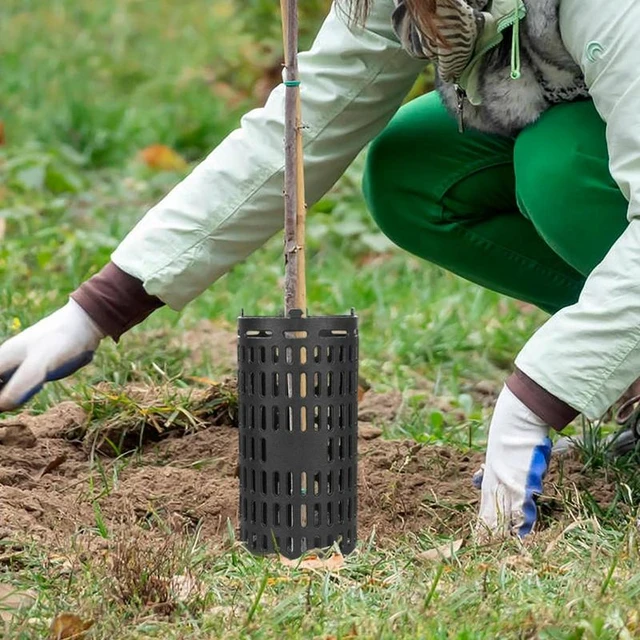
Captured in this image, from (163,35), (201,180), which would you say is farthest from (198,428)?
(163,35)

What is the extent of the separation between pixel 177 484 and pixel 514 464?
693mm

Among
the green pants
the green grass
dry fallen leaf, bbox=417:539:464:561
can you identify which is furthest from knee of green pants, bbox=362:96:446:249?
dry fallen leaf, bbox=417:539:464:561

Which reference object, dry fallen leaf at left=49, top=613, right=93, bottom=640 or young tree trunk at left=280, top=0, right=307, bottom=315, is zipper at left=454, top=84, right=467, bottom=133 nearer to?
young tree trunk at left=280, top=0, right=307, bottom=315

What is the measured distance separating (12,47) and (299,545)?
6.00m

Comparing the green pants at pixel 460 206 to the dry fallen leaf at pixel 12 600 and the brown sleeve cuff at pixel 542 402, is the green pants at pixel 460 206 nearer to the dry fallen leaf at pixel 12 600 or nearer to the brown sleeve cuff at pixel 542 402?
the brown sleeve cuff at pixel 542 402

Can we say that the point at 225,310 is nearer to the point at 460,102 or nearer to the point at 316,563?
the point at 460,102

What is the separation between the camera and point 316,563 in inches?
76.6

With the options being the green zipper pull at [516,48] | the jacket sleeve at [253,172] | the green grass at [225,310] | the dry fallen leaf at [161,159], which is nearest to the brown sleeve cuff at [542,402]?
the green grass at [225,310]

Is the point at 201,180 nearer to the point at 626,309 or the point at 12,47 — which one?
the point at 626,309

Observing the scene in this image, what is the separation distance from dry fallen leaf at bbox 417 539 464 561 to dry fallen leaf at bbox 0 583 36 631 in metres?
0.60

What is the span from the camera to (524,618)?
1.65 metres

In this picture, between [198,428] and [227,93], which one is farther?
[227,93]

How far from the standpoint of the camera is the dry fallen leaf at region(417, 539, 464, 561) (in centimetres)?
195

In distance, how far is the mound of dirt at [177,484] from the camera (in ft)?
7.14
